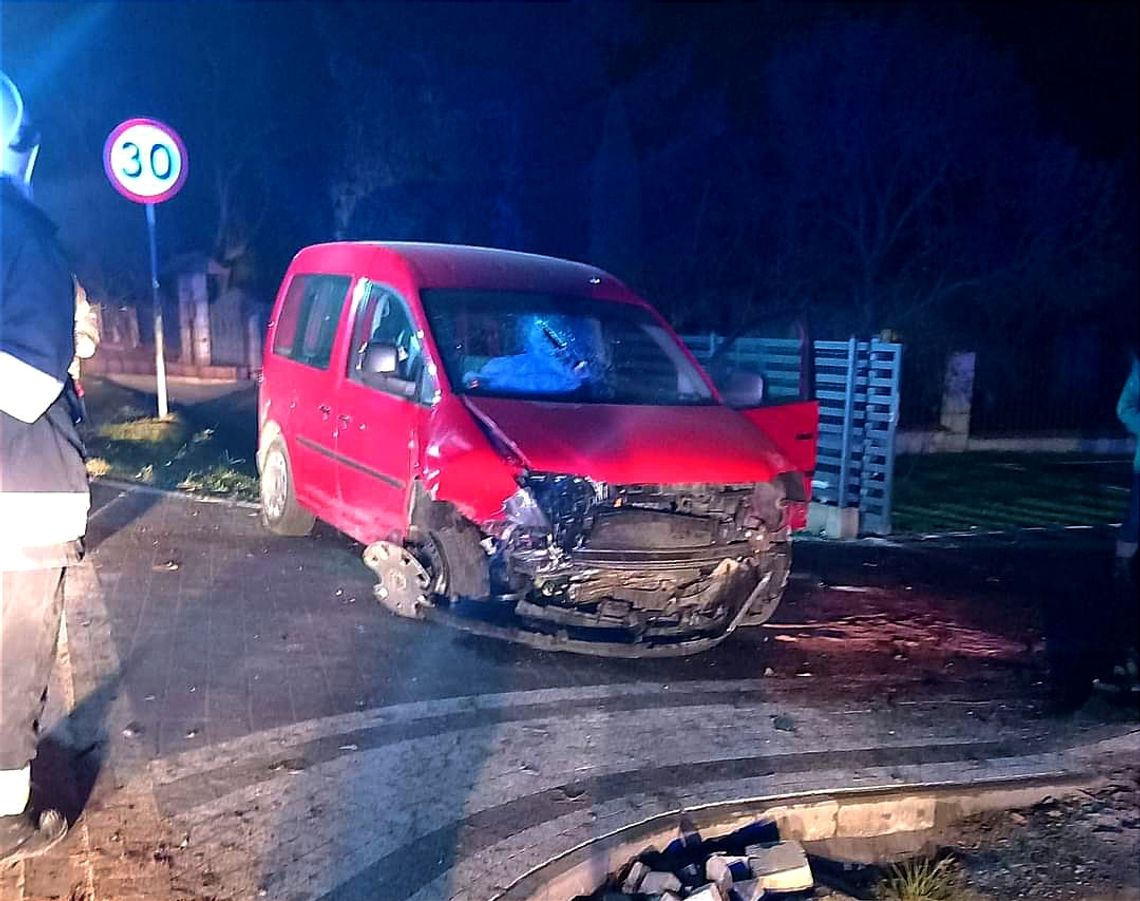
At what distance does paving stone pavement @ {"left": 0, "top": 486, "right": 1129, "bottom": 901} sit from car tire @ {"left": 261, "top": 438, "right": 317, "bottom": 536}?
0.54m

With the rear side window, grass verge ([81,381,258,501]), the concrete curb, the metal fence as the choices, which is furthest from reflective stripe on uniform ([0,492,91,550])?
the metal fence

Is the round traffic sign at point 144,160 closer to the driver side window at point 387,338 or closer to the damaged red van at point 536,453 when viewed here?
the damaged red van at point 536,453

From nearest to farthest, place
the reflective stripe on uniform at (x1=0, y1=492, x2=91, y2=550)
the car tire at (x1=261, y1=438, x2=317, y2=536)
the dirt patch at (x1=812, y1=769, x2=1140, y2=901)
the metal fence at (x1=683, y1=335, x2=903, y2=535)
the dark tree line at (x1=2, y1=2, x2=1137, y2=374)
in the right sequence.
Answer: the reflective stripe on uniform at (x1=0, y1=492, x2=91, y2=550), the dirt patch at (x1=812, y1=769, x2=1140, y2=901), the car tire at (x1=261, y1=438, x2=317, y2=536), the metal fence at (x1=683, y1=335, x2=903, y2=535), the dark tree line at (x1=2, y1=2, x2=1137, y2=374)

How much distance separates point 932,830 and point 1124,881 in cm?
68

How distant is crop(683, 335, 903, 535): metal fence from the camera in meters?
9.14

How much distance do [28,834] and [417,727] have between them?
1.61 meters

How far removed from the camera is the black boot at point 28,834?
3.50m

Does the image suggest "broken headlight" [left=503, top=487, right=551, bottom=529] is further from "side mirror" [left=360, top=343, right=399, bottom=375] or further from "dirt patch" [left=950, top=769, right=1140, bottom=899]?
"dirt patch" [left=950, top=769, right=1140, bottom=899]

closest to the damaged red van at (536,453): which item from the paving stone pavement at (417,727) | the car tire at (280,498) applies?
the car tire at (280,498)

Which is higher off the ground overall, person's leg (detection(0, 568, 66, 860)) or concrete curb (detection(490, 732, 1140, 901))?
person's leg (detection(0, 568, 66, 860))

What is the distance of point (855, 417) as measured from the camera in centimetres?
940

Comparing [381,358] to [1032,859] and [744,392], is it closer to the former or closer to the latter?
[744,392]

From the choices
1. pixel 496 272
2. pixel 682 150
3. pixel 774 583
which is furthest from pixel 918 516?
pixel 682 150

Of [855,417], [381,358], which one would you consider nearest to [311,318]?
[381,358]
